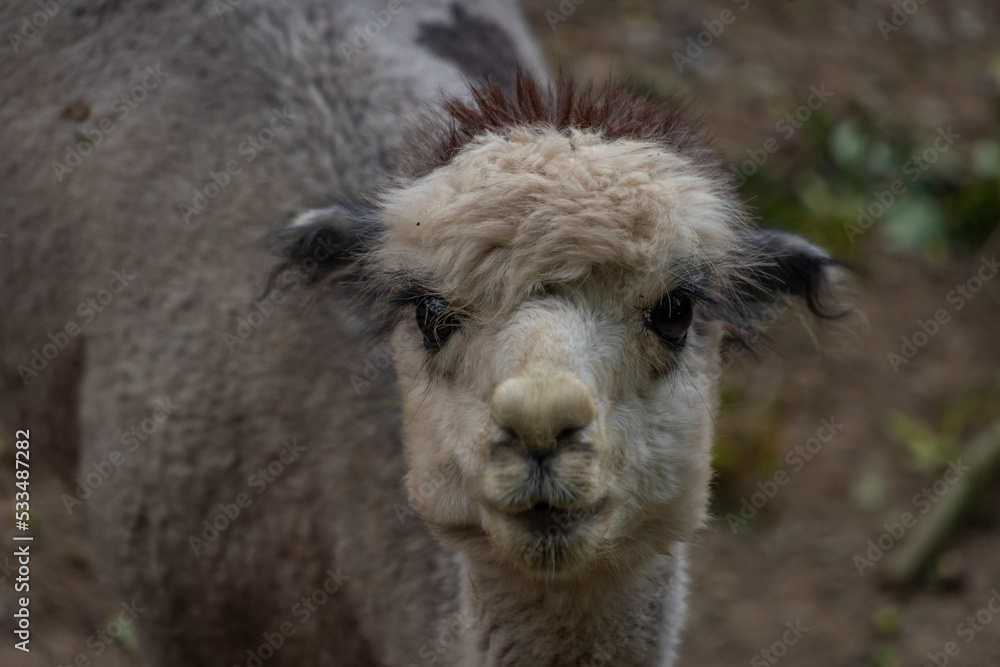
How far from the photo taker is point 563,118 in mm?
2711

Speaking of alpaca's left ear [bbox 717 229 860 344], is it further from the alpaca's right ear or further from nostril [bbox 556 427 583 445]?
the alpaca's right ear

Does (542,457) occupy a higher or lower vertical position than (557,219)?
lower

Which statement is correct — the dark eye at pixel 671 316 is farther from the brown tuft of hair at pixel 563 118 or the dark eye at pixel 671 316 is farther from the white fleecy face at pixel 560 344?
the brown tuft of hair at pixel 563 118

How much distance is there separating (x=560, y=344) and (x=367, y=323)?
1115 mm

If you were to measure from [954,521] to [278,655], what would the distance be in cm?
357

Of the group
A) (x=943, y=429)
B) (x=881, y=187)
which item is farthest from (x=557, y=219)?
(x=881, y=187)

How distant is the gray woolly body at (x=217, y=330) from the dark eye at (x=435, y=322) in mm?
624

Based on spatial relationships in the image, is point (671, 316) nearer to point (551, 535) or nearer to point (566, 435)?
point (566, 435)

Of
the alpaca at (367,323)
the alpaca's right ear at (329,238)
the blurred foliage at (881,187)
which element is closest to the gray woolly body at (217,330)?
the alpaca at (367,323)

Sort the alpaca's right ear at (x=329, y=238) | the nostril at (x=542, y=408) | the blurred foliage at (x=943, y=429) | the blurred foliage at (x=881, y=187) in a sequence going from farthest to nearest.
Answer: the blurred foliage at (x=881, y=187) < the blurred foliage at (x=943, y=429) < the alpaca's right ear at (x=329, y=238) < the nostril at (x=542, y=408)

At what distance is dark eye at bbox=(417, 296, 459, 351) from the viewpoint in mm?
2614

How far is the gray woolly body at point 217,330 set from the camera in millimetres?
3654

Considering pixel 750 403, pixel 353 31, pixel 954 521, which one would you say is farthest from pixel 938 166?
pixel 353 31

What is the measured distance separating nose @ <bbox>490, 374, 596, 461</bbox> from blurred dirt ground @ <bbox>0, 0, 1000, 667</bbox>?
146 centimetres
